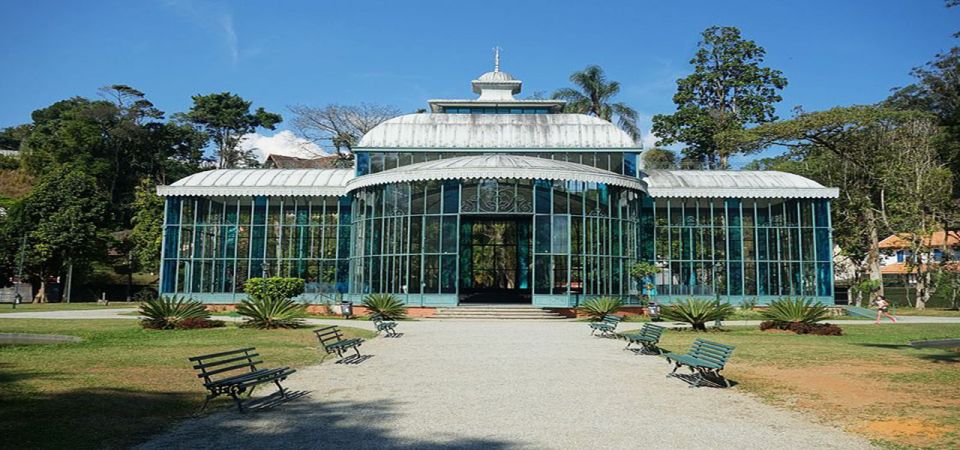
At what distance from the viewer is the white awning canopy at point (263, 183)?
31.4m

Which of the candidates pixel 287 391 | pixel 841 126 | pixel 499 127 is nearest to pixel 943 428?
pixel 287 391

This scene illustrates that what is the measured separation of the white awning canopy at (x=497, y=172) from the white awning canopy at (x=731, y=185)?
495cm

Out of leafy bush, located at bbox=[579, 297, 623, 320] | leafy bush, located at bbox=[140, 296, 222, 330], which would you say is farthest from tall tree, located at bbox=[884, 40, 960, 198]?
leafy bush, located at bbox=[140, 296, 222, 330]

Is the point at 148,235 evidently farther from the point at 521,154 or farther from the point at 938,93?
the point at 938,93

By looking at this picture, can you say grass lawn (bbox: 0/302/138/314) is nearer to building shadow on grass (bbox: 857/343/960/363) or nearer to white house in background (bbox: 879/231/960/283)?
building shadow on grass (bbox: 857/343/960/363)

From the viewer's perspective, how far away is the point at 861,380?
10.6 metres

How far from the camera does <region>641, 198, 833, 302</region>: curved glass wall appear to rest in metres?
30.3

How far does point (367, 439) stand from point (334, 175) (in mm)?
27223

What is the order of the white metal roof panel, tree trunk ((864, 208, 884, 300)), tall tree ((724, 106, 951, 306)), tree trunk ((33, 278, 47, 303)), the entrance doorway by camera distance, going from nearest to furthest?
the white metal roof panel, the entrance doorway, tall tree ((724, 106, 951, 306)), tree trunk ((864, 208, 884, 300)), tree trunk ((33, 278, 47, 303))

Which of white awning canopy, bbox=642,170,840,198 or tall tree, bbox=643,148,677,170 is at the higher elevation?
tall tree, bbox=643,148,677,170

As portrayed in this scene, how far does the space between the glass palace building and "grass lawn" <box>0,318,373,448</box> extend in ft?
31.2

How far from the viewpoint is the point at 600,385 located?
10.2m

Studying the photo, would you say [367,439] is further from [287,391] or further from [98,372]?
[98,372]

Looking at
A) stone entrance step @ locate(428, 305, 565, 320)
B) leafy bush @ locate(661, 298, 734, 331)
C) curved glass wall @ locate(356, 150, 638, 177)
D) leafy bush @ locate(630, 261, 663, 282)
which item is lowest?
stone entrance step @ locate(428, 305, 565, 320)
